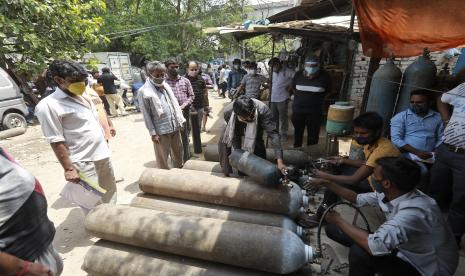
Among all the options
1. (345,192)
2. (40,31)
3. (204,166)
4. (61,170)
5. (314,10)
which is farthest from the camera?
(314,10)

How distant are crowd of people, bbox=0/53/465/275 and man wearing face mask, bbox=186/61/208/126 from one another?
880 millimetres

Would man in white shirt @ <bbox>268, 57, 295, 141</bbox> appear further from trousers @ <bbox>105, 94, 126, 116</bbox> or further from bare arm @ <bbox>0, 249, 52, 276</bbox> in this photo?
trousers @ <bbox>105, 94, 126, 116</bbox>

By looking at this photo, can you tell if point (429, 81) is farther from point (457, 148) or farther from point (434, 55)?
point (434, 55)

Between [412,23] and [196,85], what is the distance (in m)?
4.32

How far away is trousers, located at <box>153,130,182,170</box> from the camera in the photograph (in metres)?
4.31

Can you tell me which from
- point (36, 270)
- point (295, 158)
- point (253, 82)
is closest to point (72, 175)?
point (36, 270)

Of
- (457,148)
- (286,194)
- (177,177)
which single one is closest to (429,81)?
(457,148)

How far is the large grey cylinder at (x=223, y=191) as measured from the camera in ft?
9.04

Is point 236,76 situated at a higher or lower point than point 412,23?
lower

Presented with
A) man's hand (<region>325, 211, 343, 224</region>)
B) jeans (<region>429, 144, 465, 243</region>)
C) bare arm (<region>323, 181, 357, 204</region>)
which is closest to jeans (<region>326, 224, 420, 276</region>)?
man's hand (<region>325, 211, 343, 224</region>)

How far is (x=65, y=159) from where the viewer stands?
110 inches

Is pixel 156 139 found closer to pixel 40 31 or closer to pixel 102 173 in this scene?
pixel 102 173

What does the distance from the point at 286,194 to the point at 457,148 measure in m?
1.86

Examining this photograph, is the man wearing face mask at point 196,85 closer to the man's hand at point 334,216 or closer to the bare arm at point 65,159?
the bare arm at point 65,159
